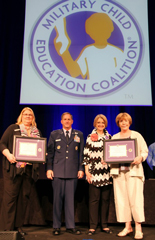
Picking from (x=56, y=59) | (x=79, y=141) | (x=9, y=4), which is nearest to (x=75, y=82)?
(x=56, y=59)

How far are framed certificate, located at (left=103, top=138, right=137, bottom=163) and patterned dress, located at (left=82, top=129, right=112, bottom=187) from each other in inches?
5.8

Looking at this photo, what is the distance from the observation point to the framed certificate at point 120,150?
272 centimetres

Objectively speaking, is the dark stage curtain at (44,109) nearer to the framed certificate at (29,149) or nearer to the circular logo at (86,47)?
the circular logo at (86,47)

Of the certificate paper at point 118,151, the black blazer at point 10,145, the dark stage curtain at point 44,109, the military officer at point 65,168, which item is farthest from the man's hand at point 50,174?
the dark stage curtain at point 44,109

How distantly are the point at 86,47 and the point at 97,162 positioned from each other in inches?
83.3

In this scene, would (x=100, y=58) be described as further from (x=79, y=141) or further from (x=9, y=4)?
(x=9, y=4)

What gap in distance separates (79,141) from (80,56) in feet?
5.60

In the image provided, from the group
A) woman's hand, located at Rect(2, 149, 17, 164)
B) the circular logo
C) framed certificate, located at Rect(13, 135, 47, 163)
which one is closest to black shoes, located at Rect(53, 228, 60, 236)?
framed certificate, located at Rect(13, 135, 47, 163)

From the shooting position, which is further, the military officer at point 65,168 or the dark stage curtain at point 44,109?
the dark stage curtain at point 44,109

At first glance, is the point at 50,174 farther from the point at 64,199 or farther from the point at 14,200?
the point at 14,200

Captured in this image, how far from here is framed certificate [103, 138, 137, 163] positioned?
107 inches

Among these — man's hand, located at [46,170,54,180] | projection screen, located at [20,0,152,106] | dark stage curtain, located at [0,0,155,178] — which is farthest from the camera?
dark stage curtain, located at [0,0,155,178]

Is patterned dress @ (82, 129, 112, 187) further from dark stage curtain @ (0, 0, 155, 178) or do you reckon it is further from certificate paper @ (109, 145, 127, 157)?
dark stage curtain @ (0, 0, 155, 178)

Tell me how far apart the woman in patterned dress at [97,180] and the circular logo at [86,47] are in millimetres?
1277
